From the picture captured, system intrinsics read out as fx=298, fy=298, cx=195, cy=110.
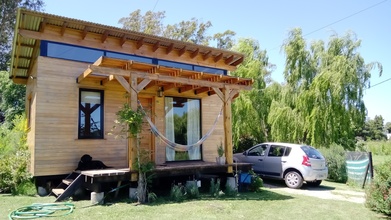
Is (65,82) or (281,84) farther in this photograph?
(281,84)

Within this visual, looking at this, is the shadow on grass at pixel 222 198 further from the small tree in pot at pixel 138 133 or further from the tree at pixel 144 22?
the tree at pixel 144 22

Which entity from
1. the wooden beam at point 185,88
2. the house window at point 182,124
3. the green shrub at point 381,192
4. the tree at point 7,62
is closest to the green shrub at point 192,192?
the house window at point 182,124

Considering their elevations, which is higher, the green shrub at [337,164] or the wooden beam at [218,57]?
the wooden beam at [218,57]

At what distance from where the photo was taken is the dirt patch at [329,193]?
8438 millimetres

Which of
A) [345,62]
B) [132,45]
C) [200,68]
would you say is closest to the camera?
[132,45]

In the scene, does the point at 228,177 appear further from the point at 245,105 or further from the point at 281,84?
the point at 281,84

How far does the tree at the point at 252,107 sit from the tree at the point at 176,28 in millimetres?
13386

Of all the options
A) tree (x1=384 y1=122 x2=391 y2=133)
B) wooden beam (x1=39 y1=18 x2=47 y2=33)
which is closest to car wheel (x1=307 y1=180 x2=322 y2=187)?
wooden beam (x1=39 y1=18 x2=47 y2=33)

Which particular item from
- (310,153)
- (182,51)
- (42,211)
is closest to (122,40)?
(182,51)

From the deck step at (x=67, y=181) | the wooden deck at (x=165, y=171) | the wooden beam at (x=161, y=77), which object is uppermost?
the wooden beam at (x=161, y=77)

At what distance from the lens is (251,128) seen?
17.2 metres

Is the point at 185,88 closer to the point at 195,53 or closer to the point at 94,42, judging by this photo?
the point at 195,53

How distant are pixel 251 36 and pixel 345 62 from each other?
6243mm

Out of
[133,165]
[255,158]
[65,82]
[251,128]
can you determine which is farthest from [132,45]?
[251,128]
